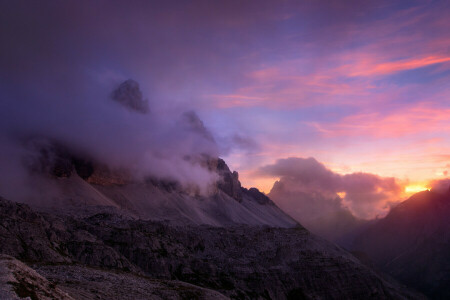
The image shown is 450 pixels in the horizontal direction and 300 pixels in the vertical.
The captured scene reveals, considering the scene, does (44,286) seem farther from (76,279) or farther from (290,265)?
(290,265)

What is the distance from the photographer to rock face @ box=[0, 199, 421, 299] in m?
85.0

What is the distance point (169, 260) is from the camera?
474 feet

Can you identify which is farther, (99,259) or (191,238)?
(191,238)

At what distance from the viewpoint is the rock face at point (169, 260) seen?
8500 centimetres

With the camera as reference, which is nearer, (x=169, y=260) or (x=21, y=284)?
(x=21, y=284)

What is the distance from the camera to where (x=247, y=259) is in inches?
6786

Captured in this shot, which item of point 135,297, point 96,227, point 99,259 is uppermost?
point 96,227

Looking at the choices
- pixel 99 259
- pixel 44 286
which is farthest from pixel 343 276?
pixel 44 286

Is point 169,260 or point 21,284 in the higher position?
point 169,260

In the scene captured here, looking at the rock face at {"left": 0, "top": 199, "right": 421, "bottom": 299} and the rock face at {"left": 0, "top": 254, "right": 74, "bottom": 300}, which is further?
the rock face at {"left": 0, "top": 199, "right": 421, "bottom": 299}

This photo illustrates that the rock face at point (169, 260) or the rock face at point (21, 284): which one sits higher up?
the rock face at point (169, 260)

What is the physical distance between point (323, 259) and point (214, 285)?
233ft

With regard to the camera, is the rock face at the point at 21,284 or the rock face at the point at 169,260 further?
the rock face at the point at 169,260

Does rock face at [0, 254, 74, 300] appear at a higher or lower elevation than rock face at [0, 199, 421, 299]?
lower
